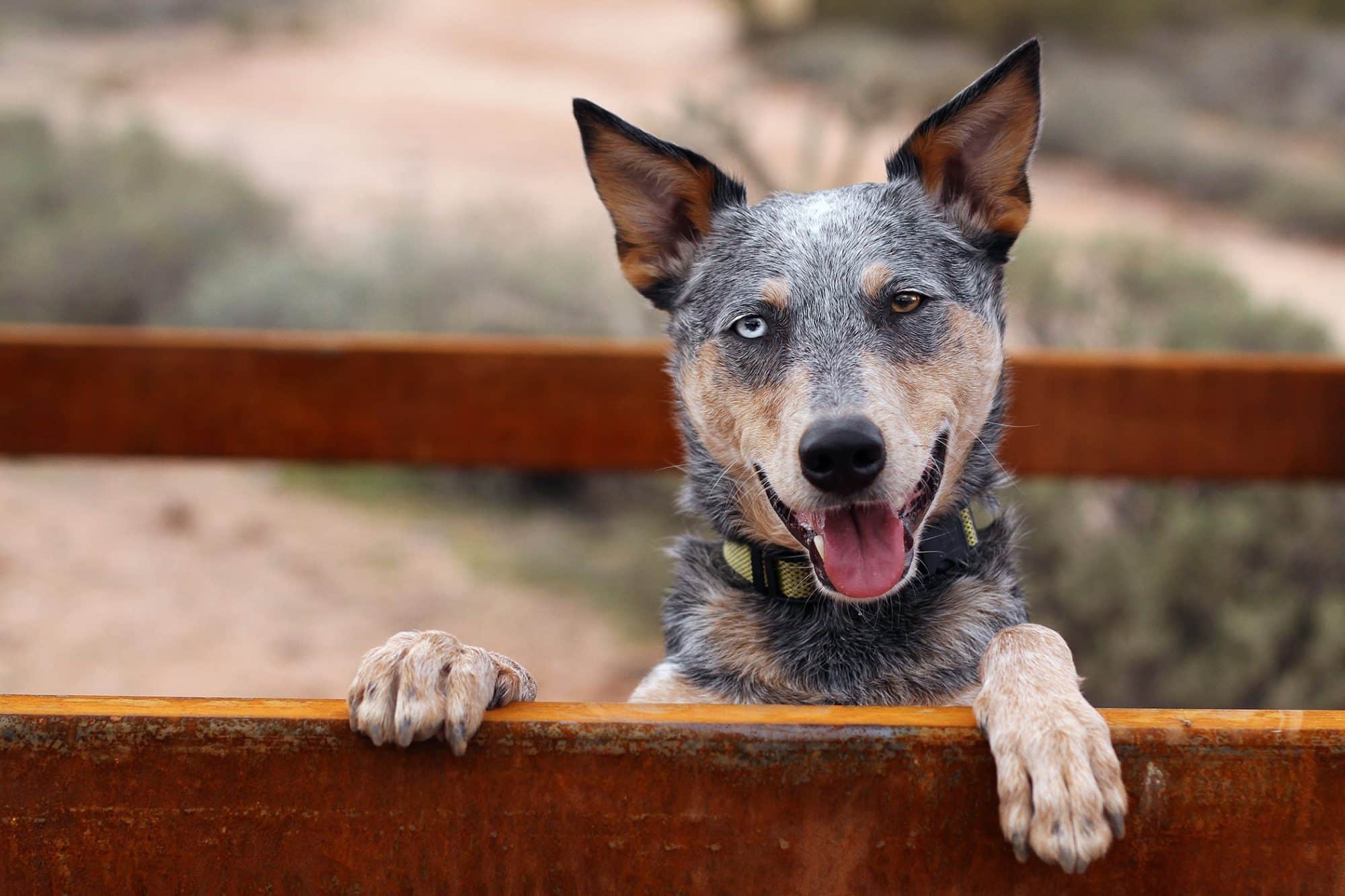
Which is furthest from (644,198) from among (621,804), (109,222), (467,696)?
(109,222)

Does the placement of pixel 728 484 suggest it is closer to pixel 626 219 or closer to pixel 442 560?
pixel 626 219

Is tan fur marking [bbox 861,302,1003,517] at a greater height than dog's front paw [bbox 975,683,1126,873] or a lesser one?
greater

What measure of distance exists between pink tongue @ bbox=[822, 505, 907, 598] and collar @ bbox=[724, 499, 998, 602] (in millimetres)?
170

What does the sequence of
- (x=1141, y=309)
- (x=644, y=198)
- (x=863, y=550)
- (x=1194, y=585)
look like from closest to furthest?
Answer: (x=863, y=550)
(x=644, y=198)
(x=1194, y=585)
(x=1141, y=309)

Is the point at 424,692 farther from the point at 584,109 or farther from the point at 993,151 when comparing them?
the point at 993,151

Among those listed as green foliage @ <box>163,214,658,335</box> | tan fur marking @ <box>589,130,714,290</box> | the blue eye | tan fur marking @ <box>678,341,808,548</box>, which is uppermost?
tan fur marking @ <box>589,130,714,290</box>

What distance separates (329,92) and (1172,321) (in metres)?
15.1

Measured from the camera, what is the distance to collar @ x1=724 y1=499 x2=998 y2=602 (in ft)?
7.67

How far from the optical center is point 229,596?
5992mm

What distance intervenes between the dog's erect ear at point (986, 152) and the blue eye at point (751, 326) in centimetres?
51

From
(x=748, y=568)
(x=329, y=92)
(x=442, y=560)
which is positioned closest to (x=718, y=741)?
(x=748, y=568)

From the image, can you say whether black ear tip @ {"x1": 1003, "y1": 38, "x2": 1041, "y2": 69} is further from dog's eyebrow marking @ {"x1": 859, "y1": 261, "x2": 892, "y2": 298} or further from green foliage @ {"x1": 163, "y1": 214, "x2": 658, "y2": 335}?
green foliage @ {"x1": 163, "y1": 214, "x2": 658, "y2": 335}

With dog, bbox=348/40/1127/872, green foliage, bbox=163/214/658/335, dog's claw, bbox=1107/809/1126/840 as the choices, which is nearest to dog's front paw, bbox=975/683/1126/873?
dog's claw, bbox=1107/809/1126/840

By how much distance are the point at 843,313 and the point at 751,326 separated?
20cm
